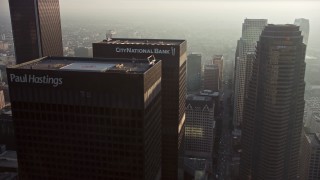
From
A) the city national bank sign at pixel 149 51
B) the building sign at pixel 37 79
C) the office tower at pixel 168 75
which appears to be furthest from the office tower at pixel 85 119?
the office tower at pixel 168 75

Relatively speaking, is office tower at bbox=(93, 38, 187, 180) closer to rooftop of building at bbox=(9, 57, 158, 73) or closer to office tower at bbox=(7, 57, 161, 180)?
rooftop of building at bbox=(9, 57, 158, 73)

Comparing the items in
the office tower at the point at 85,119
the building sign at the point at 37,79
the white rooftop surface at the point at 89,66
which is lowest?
the office tower at the point at 85,119

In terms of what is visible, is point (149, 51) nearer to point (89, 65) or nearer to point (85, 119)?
point (89, 65)

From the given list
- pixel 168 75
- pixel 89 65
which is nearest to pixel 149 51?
pixel 168 75

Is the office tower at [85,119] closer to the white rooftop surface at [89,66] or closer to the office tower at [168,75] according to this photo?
the white rooftop surface at [89,66]

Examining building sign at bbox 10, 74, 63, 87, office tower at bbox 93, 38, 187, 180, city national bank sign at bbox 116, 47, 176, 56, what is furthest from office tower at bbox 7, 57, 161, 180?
office tower at bbox 93, 38, 187, 180

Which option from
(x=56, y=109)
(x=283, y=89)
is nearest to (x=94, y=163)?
(x=56, y=109)
